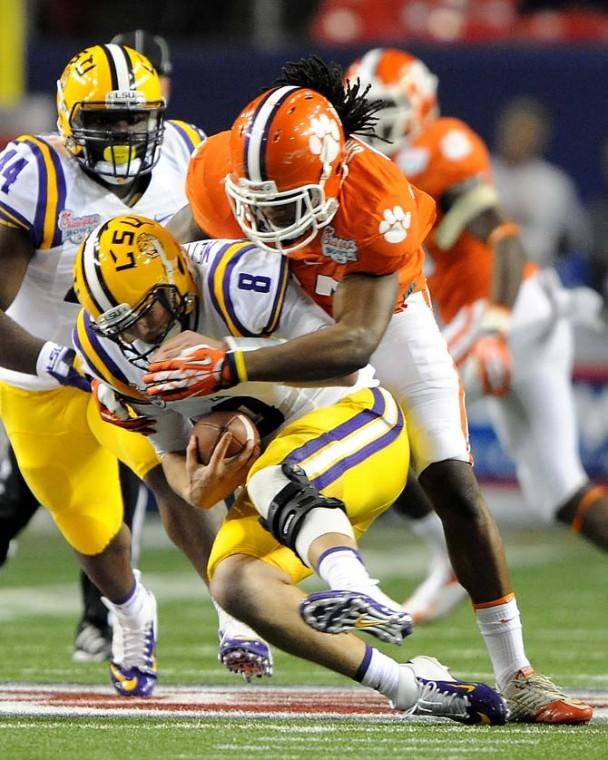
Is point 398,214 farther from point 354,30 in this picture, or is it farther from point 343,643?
point 354,30

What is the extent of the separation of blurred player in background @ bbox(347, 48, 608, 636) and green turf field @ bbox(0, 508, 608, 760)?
1.31 ft

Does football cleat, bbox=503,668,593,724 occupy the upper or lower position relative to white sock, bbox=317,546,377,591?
lower

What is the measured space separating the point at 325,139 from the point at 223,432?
25.3 inches

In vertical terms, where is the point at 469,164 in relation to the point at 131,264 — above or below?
below

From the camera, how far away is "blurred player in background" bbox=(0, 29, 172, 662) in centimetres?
511

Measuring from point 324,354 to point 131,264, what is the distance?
446 mm

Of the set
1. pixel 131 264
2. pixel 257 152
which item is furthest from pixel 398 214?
pixel 131 264

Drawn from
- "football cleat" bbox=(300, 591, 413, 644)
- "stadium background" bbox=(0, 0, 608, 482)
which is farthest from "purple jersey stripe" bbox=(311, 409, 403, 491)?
"stadium background" bbox=(0, 0, 608, 482)

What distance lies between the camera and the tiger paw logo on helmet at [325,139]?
3.61 meters

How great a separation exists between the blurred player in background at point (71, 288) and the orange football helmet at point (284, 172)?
2.56 ft

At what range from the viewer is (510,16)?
10.6m

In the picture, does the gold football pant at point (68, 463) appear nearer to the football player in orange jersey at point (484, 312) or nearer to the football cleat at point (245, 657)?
the football cleat at point (245, 657)

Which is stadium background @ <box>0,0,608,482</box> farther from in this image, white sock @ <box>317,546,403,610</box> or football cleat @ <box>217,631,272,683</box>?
white sock @ <box>317,546,403,610</box>

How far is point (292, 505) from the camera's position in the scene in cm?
341
